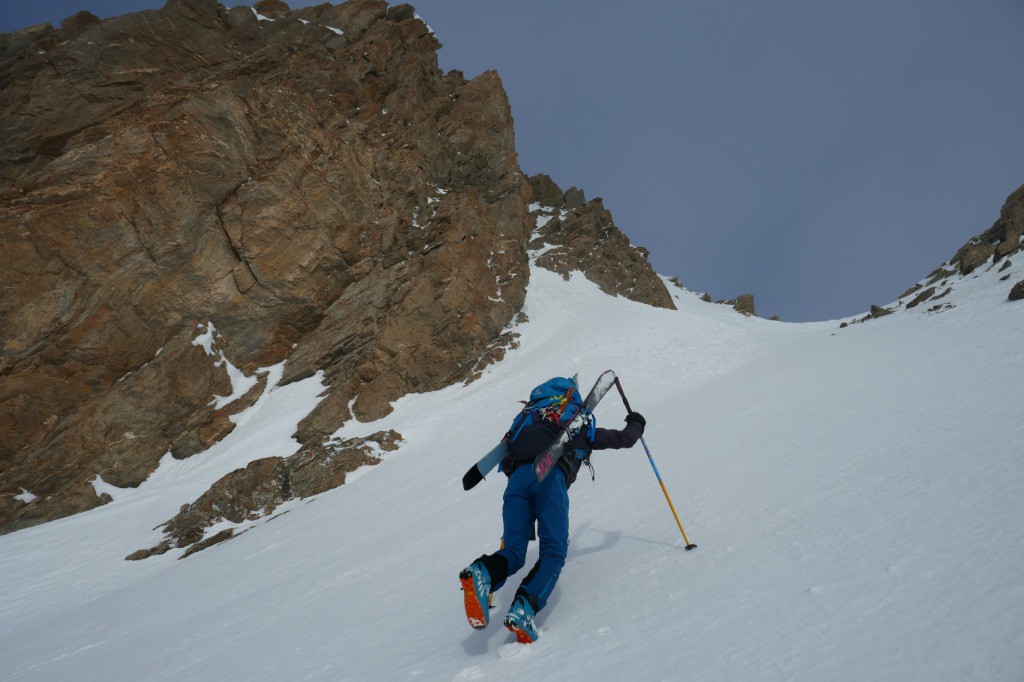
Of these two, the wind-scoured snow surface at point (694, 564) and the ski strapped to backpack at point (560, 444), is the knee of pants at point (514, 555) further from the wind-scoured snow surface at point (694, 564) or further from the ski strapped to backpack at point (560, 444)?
the ski strapped to backpack at point (560, 444)

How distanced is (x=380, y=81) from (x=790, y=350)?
29.3m

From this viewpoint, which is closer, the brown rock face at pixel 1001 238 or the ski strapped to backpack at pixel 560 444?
the ski strapped to backpack at pixel 560 444

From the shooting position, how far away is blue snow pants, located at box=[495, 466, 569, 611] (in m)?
3.51

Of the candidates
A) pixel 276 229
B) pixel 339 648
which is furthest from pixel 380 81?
pixel 339 648

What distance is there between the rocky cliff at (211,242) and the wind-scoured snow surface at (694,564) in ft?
23.0

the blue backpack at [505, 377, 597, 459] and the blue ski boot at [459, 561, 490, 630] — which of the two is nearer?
the blue ski boot at [459, 561, 490, 630]

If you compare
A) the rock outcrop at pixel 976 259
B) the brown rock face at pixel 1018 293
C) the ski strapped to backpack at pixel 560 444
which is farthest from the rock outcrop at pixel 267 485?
the rock outcrop at pixel 976 259

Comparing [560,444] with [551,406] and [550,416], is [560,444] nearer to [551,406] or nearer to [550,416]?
[550,416]

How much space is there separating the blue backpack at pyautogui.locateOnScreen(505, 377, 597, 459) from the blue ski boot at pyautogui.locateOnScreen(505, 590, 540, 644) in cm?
126

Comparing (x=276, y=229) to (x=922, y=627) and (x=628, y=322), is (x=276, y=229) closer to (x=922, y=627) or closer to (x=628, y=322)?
(x=628, y=322)

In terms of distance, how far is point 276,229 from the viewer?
2491 centimetres

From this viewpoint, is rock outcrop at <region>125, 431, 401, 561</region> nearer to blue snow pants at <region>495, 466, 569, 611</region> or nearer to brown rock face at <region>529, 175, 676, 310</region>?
blue snow pants at <region>495, 466, 569, 611</region>

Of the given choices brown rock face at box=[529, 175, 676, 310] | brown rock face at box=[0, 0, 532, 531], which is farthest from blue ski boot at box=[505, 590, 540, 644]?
brown rock face at box=[529, 175, 676, 310]

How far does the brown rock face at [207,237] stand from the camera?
20094mm
